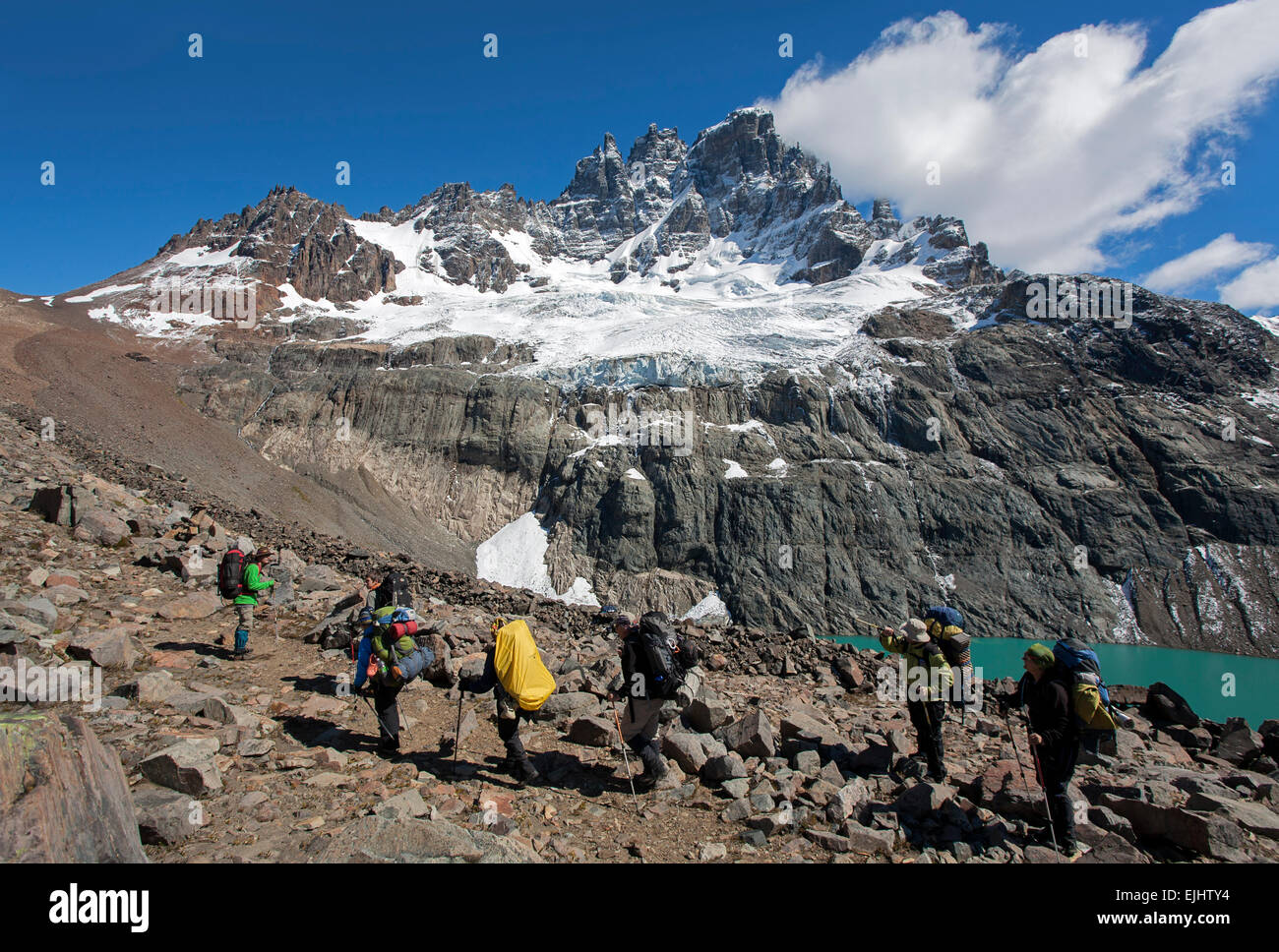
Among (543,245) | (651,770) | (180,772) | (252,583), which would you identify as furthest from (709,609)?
(543,245)

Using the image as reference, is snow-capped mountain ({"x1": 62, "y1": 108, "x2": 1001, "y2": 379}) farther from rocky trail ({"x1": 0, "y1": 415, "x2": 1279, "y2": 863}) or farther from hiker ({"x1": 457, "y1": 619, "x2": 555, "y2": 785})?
hiker ({"x1": 457, "y1": 619, "x2": 555, "y2": 785})

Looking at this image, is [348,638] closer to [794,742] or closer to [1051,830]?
[794,742]

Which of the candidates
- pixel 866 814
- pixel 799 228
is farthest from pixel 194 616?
pixel 799 228

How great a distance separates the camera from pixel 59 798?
315 centimetres

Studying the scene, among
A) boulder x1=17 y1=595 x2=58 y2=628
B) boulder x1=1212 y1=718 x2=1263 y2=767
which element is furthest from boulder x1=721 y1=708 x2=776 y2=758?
boulder x1=17 y1=595 x2=58 y2=628

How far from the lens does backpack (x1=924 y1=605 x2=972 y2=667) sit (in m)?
6.82

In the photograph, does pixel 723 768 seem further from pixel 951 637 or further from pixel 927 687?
pixel 951 637

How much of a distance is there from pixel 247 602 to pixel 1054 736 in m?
11.0

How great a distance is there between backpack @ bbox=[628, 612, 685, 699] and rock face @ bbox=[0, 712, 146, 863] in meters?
4.13

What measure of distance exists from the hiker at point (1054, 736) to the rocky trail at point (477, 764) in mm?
271

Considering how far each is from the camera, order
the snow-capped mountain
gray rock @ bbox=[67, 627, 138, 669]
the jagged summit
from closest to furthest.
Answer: gray rock @ bbox=[67, 627, 138, 669], the snow-capped mountain, the jagged summit

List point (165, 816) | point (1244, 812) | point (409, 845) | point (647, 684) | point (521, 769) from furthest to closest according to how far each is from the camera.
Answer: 1. point (647, 684)
2. point (521, 769)
3. point (1244, 812)
4. point (165, 816)
5. point (409, 845)

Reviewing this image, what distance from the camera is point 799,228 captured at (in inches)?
6649

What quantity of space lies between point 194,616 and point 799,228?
7197 inches
